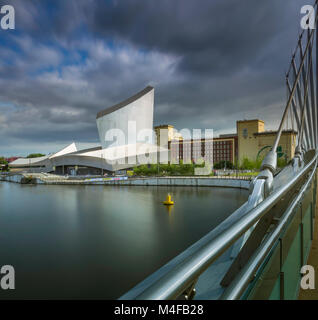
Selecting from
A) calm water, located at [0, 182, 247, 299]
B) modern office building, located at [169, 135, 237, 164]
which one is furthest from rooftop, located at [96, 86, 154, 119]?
calm water, located at [0, 182, 247, 299]

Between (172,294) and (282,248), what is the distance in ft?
2.26

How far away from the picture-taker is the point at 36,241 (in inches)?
361

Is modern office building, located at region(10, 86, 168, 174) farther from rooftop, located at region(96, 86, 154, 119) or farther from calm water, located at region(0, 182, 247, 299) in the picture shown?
calm water, located at region(0, 182, 247, 299)

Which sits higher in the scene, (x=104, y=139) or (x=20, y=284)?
(x=104, y=139)

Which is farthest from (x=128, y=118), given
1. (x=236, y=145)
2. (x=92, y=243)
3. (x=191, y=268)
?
(x=191, y=268)

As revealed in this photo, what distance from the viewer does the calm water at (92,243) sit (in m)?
5.79

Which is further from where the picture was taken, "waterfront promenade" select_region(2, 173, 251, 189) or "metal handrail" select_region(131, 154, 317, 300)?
"waterfront promenade" select_region(2, 173, 251, 189)

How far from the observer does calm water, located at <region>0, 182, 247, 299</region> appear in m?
5.79

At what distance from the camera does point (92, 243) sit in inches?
348

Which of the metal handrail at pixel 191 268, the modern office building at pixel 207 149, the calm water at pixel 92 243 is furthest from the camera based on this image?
the modern office building at pixel 207 149

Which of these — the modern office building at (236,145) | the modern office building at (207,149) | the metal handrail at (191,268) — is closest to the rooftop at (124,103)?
the modern office building at (236,145)

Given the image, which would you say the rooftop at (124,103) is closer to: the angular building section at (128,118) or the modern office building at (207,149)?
the angular building section at (128,118)
